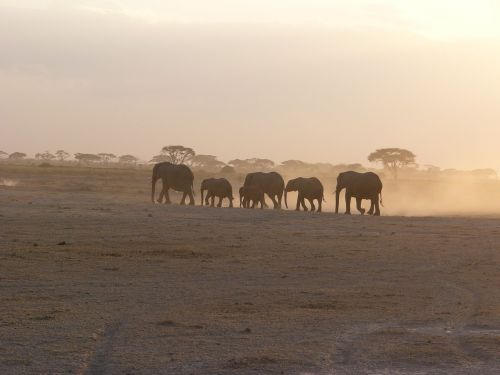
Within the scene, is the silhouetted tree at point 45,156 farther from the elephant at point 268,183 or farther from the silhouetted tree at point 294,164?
the elephant at point 268,183

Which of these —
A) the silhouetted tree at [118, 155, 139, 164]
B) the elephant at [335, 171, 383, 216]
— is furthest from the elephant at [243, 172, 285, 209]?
the silhouetted tree at [118, 155, 139, 164]

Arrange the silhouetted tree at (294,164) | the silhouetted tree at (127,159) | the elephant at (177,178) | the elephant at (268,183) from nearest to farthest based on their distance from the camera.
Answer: the elephant at (177,178) < the elephant at (268,183) < the silhouetted tree at (294,164) < the silhouetted tree at (127,159)

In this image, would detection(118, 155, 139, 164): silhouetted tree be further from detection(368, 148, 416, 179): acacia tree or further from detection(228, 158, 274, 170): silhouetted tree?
detection(368, 148, 416, 179): acacia tree

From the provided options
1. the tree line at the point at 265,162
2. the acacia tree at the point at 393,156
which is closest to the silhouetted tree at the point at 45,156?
the tree line at the point at 265,162

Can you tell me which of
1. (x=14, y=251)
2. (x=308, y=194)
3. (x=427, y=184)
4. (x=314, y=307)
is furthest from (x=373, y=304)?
(x=427, y=184)

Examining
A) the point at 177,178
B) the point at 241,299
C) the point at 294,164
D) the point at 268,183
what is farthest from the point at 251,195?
the point at 294,164

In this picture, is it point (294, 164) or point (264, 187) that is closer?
point (264, 187)

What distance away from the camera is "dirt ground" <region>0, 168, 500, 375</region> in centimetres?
907

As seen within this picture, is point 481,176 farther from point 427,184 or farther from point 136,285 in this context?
point 136,285

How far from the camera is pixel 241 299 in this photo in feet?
41.4

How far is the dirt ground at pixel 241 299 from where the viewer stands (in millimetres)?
9070

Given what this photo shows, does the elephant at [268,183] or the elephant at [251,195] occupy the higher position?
the elephant at [268,183]

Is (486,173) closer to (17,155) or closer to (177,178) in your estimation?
(17,155)

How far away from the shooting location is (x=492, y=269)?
54.1 ft
